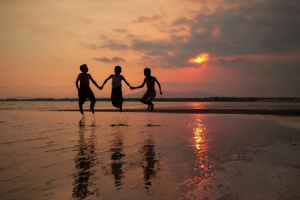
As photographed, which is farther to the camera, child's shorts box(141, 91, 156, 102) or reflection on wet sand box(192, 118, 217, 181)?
child's shorts box(141, 91, 156, 102)

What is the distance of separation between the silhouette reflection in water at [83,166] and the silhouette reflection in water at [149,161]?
2.93 feet

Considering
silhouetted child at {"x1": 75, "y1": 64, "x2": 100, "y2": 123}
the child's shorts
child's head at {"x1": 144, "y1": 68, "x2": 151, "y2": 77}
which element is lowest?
the child's shorts

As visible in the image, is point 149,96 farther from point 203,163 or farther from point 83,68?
point 203,163

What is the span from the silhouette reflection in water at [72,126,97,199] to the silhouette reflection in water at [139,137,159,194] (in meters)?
0.89

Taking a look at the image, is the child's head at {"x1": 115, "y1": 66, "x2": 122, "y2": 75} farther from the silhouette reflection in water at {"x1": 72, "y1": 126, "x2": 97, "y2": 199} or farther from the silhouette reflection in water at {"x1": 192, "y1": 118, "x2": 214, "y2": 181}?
the silhouette reflection in water at {"x1": 192, "y1": 118, "x2": 214, "y2": 181}

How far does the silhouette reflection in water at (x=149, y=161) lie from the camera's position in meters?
4.22

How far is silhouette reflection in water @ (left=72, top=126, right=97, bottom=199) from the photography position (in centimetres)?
360

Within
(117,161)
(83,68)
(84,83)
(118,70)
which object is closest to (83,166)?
(117,161)

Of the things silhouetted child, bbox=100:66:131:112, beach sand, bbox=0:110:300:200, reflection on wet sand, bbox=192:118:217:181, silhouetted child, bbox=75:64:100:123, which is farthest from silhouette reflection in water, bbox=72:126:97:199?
silhouetted child, bbox=100:66:131:112

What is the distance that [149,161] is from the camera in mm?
5391

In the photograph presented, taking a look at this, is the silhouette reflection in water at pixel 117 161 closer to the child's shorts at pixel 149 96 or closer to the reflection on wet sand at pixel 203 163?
the reflection on wet sand at pixel 203 163

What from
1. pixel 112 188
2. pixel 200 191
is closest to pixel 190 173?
pixel 200 191

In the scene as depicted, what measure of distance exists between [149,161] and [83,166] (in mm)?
1296

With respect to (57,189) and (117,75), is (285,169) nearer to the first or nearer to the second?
(57,189)
